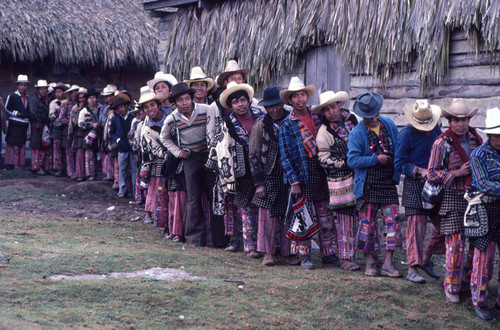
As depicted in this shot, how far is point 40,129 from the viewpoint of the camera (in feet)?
55.3

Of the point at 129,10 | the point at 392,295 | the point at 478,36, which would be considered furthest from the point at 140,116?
the point at 129,10

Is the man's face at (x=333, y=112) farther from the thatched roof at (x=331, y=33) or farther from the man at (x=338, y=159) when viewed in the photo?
the thatched roof at (x=331, y=33)

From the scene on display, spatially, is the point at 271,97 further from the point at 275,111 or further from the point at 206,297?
the point at 206,297

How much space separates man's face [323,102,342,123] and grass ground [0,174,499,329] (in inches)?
59.5

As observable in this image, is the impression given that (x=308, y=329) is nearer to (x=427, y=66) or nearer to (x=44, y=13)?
(x=427, y=66)

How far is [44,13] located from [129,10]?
2794 millimetres

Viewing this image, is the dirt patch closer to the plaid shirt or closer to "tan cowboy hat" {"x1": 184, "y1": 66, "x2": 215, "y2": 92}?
Result: the plaid shirt

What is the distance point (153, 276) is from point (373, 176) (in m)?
2.27

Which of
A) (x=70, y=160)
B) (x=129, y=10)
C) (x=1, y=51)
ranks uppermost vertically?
(x=129, y=10)

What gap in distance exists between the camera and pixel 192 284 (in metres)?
6.53

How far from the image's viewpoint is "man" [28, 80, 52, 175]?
16.6 meters

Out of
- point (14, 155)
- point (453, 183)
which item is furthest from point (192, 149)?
point (14, 155)

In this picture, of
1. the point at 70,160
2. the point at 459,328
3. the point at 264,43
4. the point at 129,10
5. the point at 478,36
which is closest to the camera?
the point at 459,328

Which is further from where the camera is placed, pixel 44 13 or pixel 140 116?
pixel 44 13
